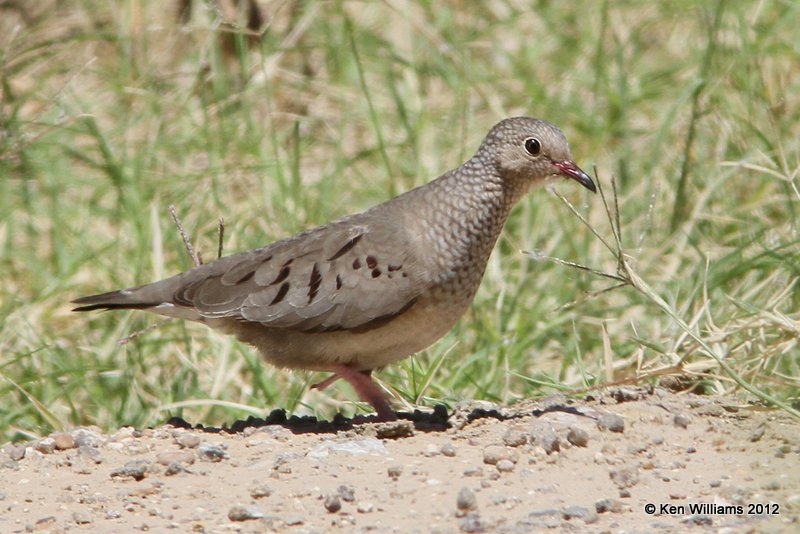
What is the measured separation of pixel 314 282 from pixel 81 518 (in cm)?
137

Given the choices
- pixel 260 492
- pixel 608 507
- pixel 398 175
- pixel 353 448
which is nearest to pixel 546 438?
pixel 608 507

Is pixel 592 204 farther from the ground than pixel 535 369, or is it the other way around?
pixel 592 204

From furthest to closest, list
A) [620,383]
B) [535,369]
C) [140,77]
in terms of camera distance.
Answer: [140,77]
[535,369]
[620,383]

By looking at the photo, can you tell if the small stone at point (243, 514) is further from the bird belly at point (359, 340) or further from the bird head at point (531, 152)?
the bird head at point (531, 152)

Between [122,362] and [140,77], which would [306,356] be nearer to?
[122,362]

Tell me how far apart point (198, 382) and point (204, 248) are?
96 centimetres

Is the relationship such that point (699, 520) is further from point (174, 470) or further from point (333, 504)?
point (174, 470)

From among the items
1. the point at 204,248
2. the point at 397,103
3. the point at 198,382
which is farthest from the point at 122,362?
the point at 397,103

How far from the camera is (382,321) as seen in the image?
4727mm

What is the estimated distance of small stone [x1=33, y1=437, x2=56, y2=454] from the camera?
15.0 ft

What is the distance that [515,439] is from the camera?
418 centimetres

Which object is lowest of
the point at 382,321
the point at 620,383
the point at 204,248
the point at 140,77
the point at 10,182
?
the point at 620,383

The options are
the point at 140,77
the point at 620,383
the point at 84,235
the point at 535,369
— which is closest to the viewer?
the point at 620,383

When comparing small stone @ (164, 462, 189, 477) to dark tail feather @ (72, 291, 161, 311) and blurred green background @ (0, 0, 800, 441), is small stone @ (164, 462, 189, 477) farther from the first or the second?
blurred green background @ (0, 0, 800, 441)
